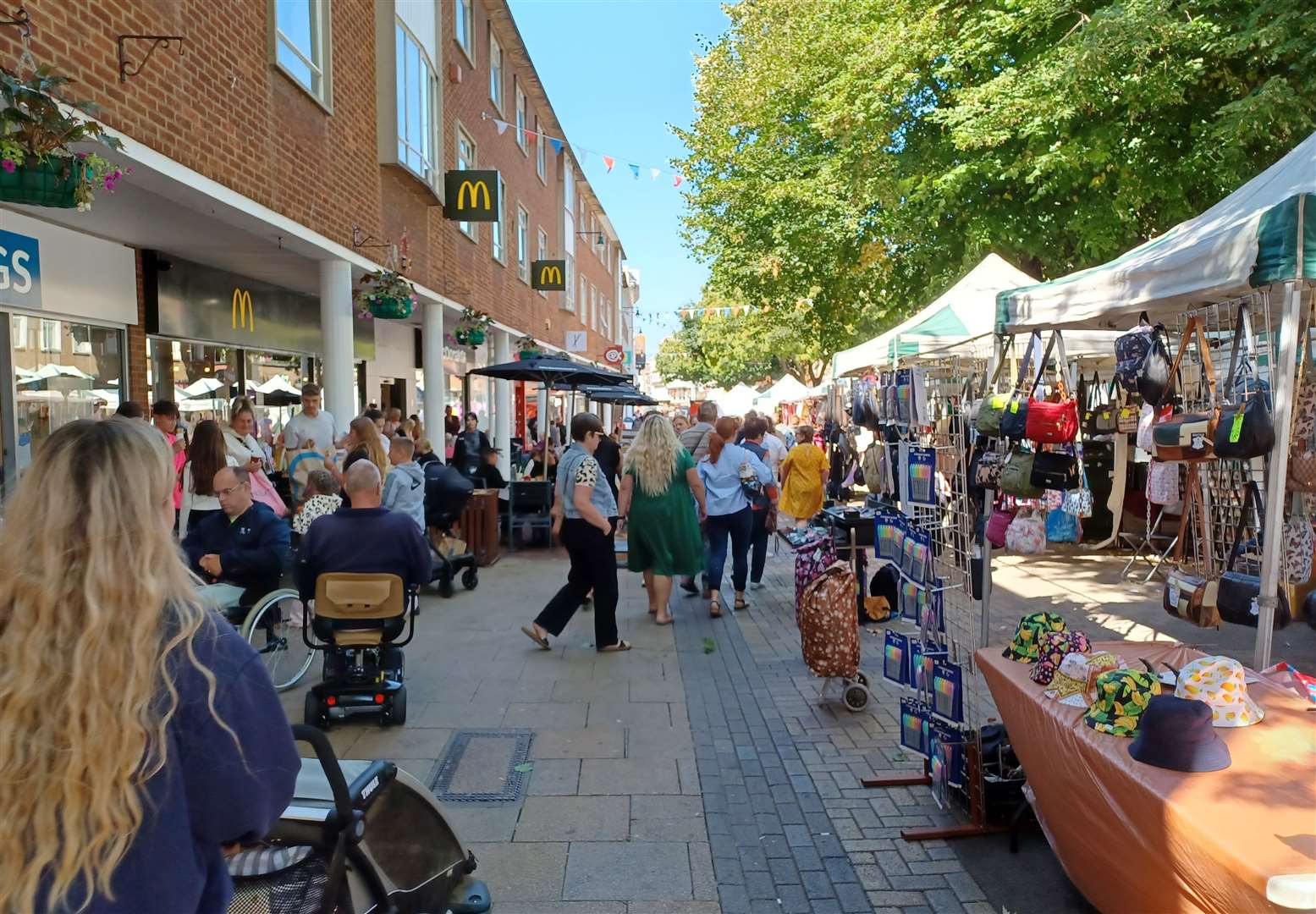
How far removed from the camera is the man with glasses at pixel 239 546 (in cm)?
549

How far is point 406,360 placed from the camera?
17.6 metres

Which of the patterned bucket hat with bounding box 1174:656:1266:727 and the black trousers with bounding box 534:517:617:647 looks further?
the black trousers with bounding box 534:517:617:647

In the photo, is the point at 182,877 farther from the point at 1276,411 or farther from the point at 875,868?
the point at 1276,411

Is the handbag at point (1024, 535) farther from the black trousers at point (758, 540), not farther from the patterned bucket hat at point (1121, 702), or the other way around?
the black trousers at point (758, 540)

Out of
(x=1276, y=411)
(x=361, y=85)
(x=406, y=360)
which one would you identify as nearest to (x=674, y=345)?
(x=406, y=360)

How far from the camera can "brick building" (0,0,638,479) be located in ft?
20.3

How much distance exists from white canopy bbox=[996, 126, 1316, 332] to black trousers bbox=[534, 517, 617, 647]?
3.15 metres

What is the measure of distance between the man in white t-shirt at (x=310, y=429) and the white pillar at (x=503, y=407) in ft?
31.4

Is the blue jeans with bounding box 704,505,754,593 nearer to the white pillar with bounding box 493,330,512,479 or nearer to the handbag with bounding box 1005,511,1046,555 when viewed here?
the handbag with bounding box 1005,511,1046,555

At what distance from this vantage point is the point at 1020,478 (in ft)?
14.4

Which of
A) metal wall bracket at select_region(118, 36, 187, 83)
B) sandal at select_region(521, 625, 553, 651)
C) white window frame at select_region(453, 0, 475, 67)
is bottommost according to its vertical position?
sandal at select_region(521, 625, 553, 651)

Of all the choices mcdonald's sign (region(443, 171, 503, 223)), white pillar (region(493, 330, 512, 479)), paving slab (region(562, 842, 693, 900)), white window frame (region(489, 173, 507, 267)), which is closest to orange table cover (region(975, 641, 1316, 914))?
paving slab (region(562, 842, 693, 900))

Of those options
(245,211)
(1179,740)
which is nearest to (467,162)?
(245,211)

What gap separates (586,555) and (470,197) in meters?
8.45
